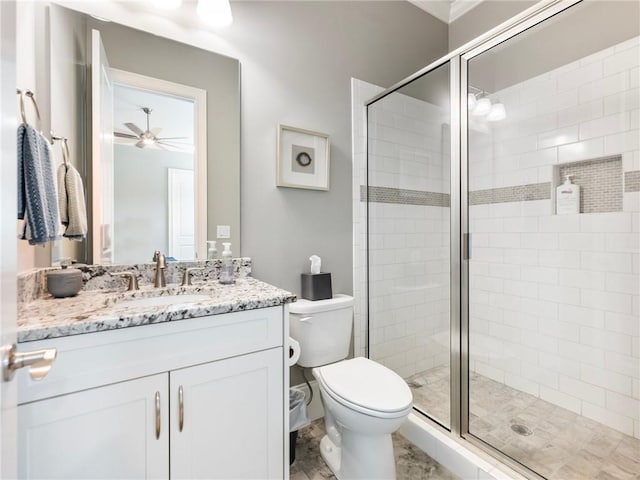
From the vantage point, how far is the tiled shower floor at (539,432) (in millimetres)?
1426

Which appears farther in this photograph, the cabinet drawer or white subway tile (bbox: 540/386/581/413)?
white subway tile (bbox: 540/386/581/413)

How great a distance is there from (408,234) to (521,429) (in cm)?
121

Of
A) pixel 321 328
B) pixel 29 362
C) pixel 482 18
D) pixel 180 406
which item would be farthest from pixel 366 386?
pixel 482 18

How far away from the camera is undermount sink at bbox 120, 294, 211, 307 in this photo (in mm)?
1225

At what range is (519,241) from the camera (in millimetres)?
1985

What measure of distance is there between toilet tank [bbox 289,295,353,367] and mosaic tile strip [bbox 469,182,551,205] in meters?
0.99

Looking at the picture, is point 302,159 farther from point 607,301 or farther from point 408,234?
point 607,301

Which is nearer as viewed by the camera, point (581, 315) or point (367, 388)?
point (367, 388)

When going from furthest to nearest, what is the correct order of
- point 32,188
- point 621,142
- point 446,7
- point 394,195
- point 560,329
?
1. point 446,7
2. point 394,195
3. point 560,329
4. point 621,142
5. point 32,188

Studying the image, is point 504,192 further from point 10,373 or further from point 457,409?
point 10,373

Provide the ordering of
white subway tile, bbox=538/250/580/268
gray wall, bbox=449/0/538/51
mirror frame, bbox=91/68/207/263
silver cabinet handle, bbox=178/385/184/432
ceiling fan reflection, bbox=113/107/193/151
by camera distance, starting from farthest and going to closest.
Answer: gray wall, bbox=449/0/538/51 → white subway tile, bbox=538/250/580/268 → mirror frame, bbox=91/68/207/263 → ceiling fan reflection, bbox=113/107/193/151 → silver cabinet handle, bbox=178/385/184/432

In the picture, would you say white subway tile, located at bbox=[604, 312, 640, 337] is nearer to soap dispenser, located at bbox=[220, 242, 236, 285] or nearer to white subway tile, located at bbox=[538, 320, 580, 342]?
white subway tile, located at bbox=[538, 320, 580, 342]

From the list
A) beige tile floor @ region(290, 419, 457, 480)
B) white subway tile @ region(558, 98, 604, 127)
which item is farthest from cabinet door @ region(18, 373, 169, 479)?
white subway tile @ region(558, 98, 604, 127)

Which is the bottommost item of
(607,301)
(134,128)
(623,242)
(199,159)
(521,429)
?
(521,429)
